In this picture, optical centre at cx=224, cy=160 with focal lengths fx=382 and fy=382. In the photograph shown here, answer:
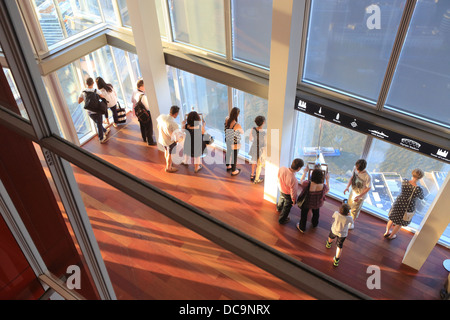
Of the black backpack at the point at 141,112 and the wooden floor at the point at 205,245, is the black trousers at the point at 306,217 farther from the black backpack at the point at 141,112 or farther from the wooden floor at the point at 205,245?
the black backpack at the point at 141,112

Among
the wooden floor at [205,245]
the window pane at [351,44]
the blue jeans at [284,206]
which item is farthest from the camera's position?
the blue jeans at [284,206]

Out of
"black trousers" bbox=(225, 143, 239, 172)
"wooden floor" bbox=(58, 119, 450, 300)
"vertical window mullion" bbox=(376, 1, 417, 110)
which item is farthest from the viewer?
"black trousers" bbox=(225, 143, 239, 172)

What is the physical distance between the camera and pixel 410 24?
4.75m

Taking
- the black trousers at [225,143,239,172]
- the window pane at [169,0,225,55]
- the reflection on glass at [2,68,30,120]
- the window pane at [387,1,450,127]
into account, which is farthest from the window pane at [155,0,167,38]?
the reflection on glass at [2,68,30,120]

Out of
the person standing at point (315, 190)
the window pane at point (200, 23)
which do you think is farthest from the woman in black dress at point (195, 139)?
the person standing at point (315, 190)

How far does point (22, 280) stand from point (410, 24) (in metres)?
5.07

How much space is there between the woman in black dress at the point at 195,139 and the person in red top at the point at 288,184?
181 cm

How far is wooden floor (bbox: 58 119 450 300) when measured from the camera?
11.8ft

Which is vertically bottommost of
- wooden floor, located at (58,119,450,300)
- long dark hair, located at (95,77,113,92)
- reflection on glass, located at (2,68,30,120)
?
wooden floor, located at (58,119,450,300)

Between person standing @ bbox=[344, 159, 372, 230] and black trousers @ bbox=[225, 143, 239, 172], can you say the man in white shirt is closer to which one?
black trousers @ bbox=[225, 143, 239, 172]

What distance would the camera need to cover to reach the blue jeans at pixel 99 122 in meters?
7.92

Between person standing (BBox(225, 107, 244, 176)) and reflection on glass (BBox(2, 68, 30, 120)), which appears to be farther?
person standing (BBox(225, 107, 244, 176))

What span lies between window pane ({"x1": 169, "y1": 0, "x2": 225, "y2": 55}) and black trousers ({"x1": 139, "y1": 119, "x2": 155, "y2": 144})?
6.08ft

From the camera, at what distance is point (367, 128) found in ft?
18.2
